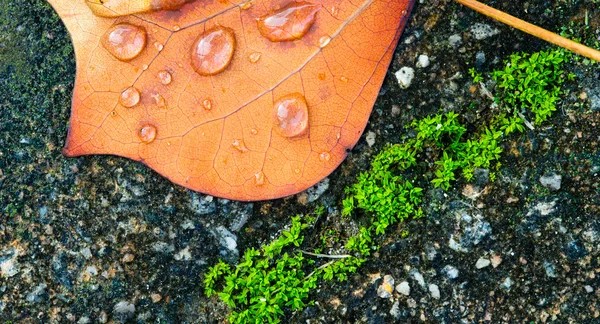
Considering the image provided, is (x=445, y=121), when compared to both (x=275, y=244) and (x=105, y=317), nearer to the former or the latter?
(x=275, y=244)

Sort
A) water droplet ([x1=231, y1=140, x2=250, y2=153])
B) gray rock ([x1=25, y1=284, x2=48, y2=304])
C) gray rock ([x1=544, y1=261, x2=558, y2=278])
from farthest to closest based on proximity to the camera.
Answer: gray rock ([x1=25, y1=284, x2=48, y2=304]) < gray rock ([x1=544, y1=261, x2=558, y2=278]) < water droplet ([x1=231, y1=140, x2=250, y2=153])

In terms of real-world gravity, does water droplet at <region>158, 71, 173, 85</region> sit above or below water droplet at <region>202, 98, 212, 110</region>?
above

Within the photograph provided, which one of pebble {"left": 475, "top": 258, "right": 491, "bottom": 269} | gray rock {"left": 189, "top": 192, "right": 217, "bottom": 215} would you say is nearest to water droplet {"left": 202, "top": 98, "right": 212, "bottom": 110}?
gray rock {"left": 189, "top": 192, "right": 217, "bottom": 215}

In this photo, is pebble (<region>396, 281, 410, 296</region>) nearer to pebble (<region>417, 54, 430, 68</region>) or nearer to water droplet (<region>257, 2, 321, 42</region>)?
pebble (<region>417, 54, 430, 68</region>)

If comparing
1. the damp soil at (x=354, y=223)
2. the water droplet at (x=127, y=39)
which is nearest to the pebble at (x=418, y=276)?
the damp soil at (x=354, y=223)

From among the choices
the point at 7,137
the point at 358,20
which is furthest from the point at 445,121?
the point at 7,137

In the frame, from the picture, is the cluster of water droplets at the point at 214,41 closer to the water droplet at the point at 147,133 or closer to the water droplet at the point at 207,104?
the water droplet at the point at 207,104

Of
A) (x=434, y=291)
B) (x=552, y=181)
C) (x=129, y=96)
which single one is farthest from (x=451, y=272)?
(x=129, y=96)
